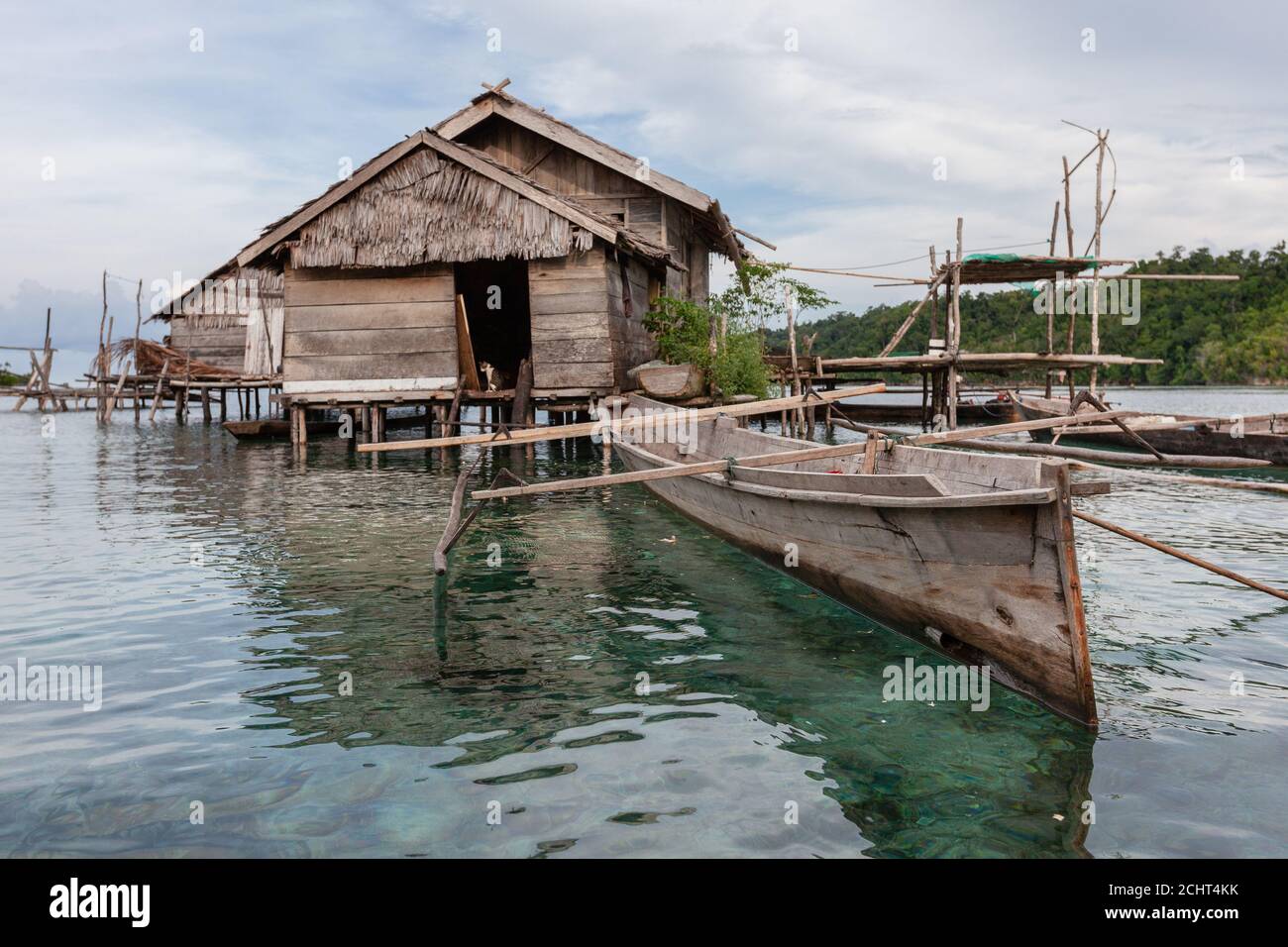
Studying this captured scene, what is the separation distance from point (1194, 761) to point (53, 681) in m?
6.17

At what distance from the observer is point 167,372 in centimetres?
3369

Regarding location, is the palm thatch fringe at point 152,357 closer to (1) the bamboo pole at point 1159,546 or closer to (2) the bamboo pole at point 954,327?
(2) the bamboo pole at point 954,327

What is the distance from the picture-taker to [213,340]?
35.8 metres

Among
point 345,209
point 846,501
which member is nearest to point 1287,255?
point 345,209

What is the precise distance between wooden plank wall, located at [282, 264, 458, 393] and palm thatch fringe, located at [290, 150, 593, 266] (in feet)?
2.82

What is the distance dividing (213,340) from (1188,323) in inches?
2448

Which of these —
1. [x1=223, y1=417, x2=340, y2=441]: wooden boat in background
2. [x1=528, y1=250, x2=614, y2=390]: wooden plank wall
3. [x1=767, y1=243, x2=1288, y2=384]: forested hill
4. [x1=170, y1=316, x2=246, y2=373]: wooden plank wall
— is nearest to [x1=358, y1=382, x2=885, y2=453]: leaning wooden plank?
[x1=528, y1=250, x2=614, y2=390]: wooden plank wall

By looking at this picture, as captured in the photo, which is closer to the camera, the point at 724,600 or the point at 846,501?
the point at 846,501

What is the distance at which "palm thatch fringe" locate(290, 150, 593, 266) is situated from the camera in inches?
595

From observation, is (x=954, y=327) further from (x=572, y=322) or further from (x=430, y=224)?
(x=430, y=224)

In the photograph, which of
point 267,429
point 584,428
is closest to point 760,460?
point 584,428

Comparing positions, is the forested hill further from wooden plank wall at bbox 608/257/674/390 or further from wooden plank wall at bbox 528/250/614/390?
wooden plank wall at bbox 528/250/614/390
